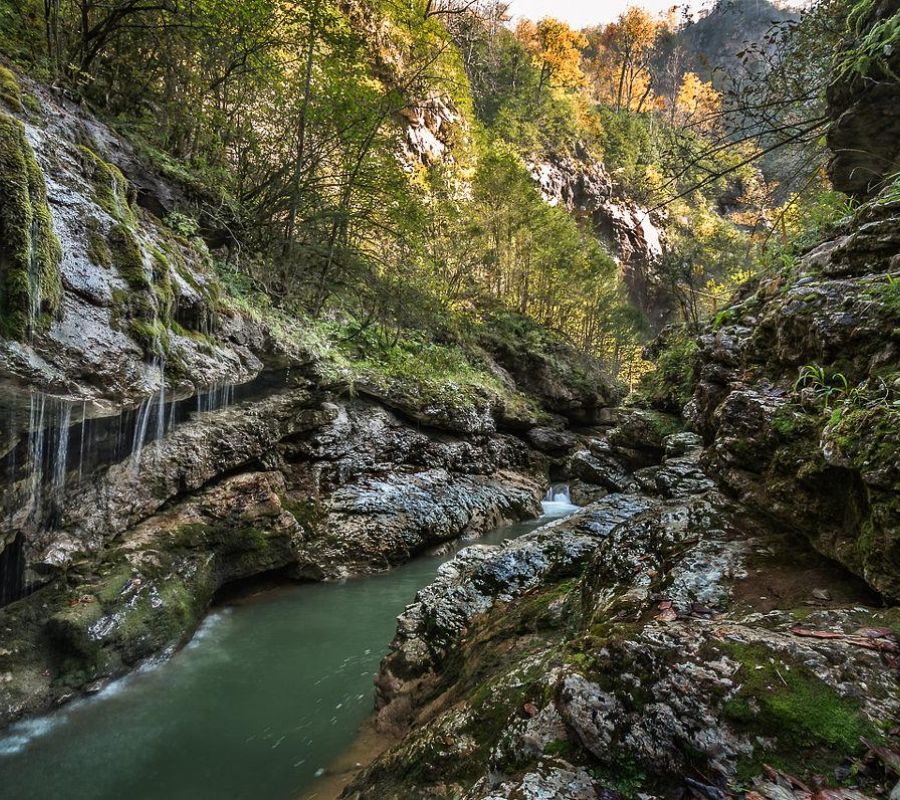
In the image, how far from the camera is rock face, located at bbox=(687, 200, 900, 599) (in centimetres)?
205

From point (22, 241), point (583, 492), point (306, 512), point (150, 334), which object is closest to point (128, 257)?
point (150, 334)

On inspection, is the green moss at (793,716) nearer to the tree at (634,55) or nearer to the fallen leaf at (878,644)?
the fallen leaf at (878,644)

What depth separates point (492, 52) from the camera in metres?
24.9

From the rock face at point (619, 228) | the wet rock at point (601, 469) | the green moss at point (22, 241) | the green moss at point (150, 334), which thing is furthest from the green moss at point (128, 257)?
the rock face at point (619, 228)

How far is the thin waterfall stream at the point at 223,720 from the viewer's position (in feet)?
12.1

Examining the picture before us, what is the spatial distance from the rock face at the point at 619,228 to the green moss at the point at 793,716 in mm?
26835

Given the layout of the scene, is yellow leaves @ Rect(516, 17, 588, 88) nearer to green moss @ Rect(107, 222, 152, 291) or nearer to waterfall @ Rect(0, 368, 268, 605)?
green moss @ Rect(107, 222, 152, 291)

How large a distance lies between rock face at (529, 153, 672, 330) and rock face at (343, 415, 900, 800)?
2566 cm

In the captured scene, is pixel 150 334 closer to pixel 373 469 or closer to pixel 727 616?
pixel 373 469

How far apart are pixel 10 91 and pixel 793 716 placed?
726 cm

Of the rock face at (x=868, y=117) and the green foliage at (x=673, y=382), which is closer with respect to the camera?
the rock face at (x=868, y=117)

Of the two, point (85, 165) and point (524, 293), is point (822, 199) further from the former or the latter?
point (524, 293)

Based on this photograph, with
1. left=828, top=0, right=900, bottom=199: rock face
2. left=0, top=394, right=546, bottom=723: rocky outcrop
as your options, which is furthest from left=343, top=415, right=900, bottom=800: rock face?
left=828, top=0, right=900, bottom=199: rock face

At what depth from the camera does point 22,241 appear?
3.95m
